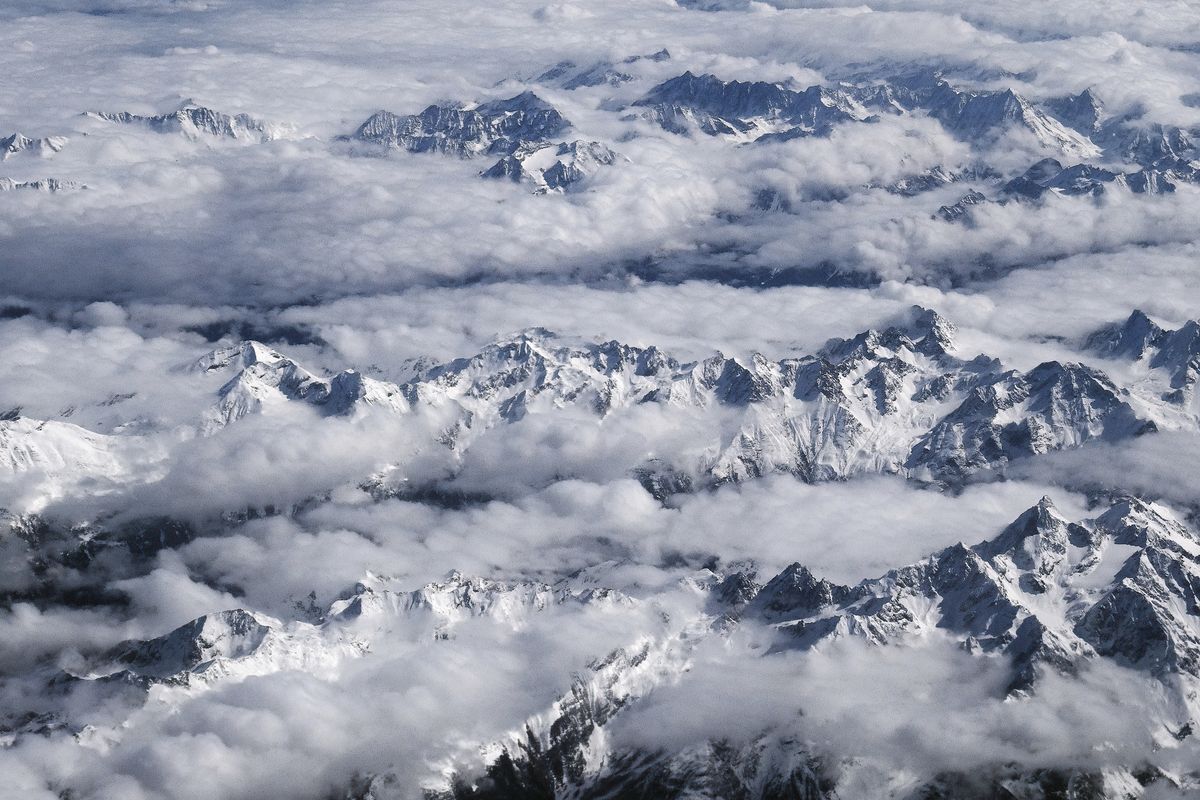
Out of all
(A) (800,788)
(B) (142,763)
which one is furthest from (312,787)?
(A) (800,788)

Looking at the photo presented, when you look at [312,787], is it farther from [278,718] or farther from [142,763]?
[142,763]

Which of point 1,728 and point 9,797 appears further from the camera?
point 1,728

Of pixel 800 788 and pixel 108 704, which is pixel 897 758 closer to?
pixel 800 788

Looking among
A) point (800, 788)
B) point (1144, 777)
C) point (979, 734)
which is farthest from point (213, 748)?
point (1144, 777)

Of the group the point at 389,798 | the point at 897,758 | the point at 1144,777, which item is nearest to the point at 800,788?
the point at 897,758

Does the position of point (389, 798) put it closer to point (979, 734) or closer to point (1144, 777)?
point (979, 734)

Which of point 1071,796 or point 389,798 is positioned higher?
point 1071,796

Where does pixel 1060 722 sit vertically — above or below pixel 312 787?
above

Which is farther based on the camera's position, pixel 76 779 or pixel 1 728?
pixel 1 728
